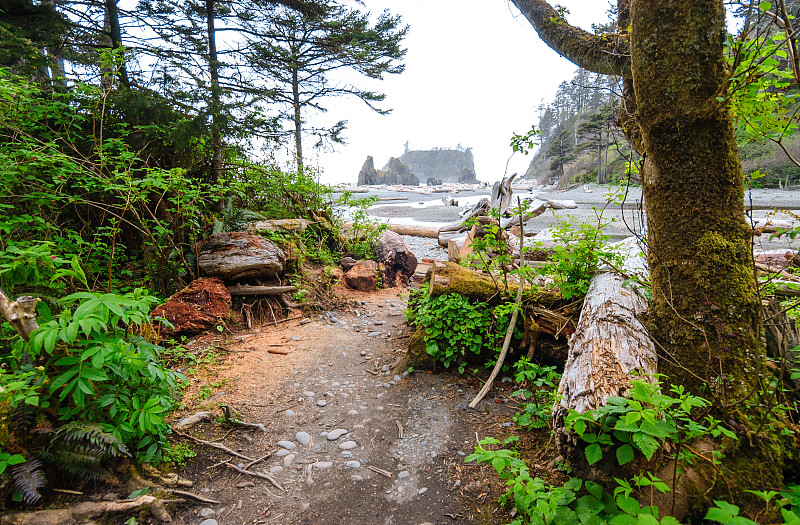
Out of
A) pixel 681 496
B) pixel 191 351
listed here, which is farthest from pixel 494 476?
pixel 191 351

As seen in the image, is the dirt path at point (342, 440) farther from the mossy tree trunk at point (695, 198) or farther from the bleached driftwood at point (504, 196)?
the bleached driftwood at point (504, 196)

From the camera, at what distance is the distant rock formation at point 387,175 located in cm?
6712

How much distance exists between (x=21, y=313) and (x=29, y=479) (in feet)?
2.80

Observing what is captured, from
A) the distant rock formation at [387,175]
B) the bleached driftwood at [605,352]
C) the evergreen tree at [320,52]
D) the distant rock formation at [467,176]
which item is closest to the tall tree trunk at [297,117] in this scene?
the evergreen tree at [320,52]

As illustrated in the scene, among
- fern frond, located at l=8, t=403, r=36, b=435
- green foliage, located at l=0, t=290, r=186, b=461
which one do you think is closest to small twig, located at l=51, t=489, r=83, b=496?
green foliage, located at l=0, t=290, r=186, b=461

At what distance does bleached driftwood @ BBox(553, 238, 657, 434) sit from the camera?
75.7 inches

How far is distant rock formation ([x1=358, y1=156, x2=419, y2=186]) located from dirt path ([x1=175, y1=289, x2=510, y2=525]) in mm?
63208

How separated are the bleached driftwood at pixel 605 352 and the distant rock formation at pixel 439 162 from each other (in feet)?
323

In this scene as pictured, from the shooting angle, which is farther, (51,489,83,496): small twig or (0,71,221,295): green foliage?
(0,71,221,295): green foliage

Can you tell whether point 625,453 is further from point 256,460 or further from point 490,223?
point 490,223

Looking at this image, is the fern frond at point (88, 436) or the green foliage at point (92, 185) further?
the green foliage at point (92, 185)

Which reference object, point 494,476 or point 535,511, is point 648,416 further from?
point 494,476

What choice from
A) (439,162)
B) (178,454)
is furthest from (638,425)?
(439,162)

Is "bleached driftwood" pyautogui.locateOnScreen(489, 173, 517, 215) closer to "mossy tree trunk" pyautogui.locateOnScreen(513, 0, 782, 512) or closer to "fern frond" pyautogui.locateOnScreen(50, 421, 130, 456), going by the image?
"mossy tree trunk" pyautogui.locateOnScreen(513, 0, 782, 512)
